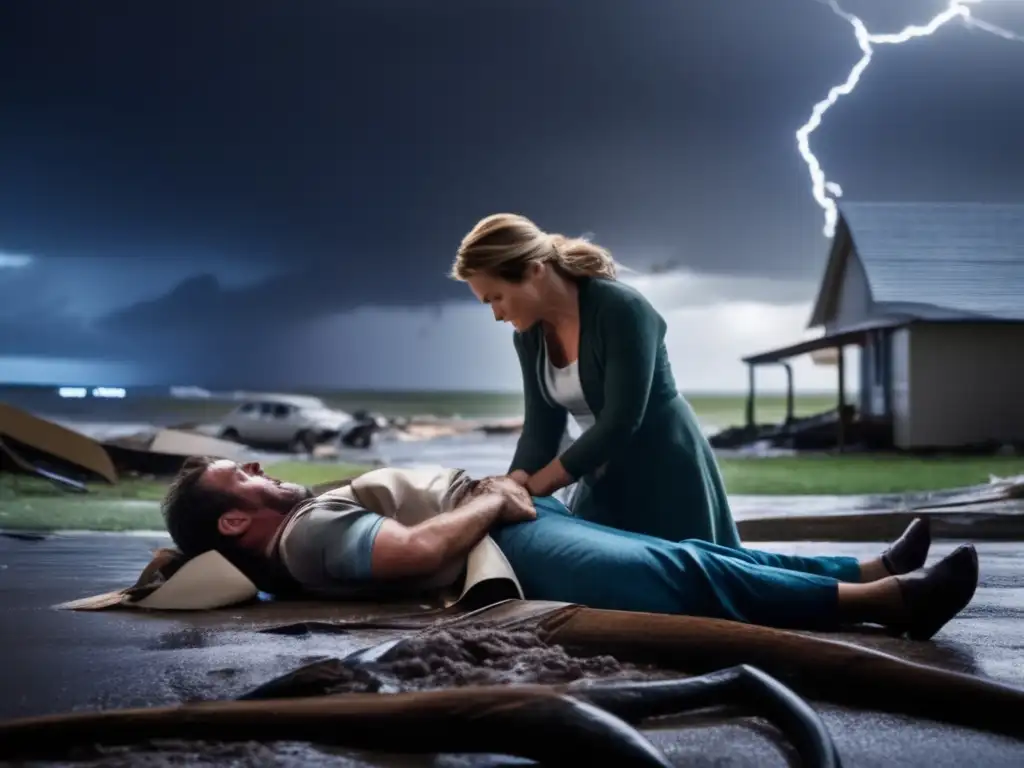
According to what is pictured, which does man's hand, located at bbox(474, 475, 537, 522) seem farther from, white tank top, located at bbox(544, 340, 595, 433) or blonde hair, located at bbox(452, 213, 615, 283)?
blonde hair, located at bbox(452, 213, 615, 283)

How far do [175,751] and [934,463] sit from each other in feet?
20.3

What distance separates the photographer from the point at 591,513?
7.95ft

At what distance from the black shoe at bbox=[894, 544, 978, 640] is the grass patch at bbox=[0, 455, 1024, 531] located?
3.22m

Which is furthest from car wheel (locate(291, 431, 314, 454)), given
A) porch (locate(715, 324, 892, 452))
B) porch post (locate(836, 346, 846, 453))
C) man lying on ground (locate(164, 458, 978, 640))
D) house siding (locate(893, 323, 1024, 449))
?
man lying on ground (locate(164, 458, 978, 640))

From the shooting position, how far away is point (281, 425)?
9.34 m

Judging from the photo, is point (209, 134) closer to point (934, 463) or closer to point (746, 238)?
point (746, 238)

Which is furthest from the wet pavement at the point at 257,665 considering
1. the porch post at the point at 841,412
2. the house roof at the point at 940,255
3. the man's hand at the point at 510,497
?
the porch post at the point at 841,412

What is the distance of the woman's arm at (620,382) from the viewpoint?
220 centimetres

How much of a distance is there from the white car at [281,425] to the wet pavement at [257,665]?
6371mm

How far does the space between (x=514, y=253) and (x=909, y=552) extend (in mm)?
944

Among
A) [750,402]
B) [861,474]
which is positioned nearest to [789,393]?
[750,402]

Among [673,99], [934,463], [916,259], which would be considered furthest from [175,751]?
[916,259]

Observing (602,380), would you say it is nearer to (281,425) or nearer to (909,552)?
(909,552)

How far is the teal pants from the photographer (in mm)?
1963
